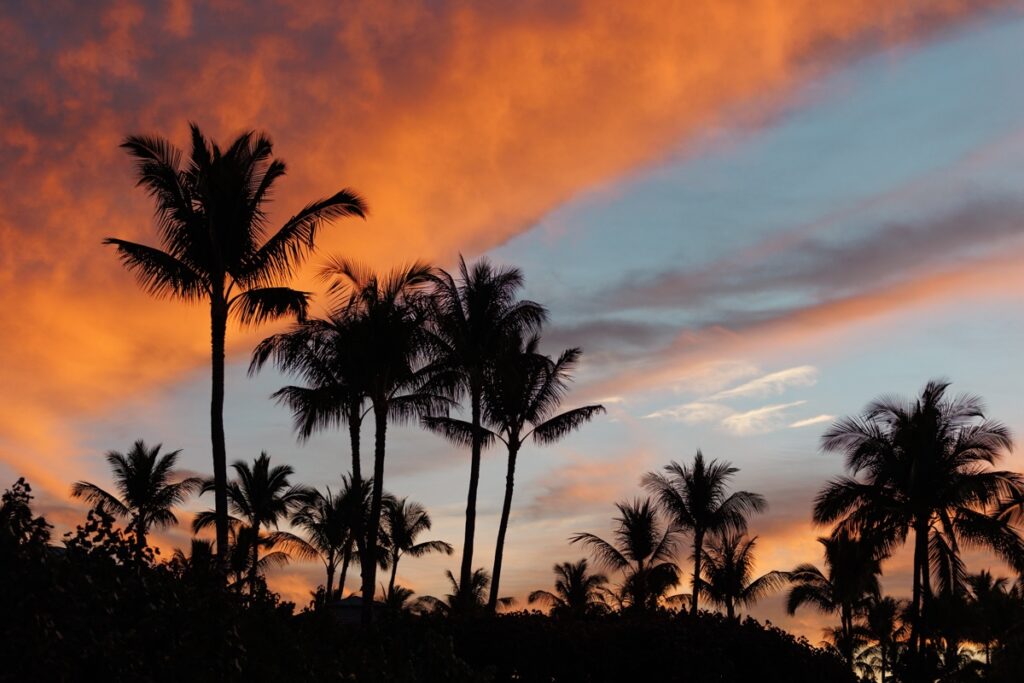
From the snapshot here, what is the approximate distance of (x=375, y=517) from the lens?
109ft

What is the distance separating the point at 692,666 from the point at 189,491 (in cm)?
4165

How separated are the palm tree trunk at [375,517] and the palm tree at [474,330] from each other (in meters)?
4.32

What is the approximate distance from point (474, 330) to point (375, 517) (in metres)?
9.00

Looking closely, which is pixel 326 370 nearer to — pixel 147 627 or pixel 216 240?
pixel 216 240

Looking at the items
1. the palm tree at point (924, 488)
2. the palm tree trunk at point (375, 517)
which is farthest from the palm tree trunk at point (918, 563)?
the palm tree trunk at point (375, 517)

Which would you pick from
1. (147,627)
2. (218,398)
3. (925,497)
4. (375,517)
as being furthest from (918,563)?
(147,627)

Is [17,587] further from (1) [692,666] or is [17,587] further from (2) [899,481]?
(2) [899,481]

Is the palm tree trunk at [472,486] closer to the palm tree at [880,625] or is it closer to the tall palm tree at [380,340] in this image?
the tall palm tree at [380,340]

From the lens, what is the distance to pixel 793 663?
23.4 meters

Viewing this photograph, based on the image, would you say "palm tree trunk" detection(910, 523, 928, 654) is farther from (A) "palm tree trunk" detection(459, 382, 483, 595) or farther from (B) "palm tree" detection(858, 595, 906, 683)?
(B) "palm tree" detection(858, 595, 906, 683)

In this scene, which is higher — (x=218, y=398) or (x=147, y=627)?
(x=218, y=398)

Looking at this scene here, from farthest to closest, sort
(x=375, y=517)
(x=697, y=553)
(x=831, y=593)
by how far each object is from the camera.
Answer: (x=831, y=593)
(x=697, y=553)
(x=375, y=517)

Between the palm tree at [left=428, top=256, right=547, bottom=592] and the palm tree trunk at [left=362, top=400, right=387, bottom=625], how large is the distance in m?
4.32

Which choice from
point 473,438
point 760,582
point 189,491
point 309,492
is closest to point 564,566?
point 760,582
